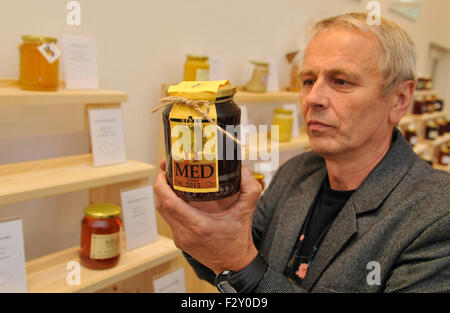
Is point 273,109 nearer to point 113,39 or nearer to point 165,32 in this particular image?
point 165,32

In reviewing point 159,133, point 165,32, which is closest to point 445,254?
point 159,133

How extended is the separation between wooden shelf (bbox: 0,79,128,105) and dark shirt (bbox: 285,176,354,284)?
0.79 m

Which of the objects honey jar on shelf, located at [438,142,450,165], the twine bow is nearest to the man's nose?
the twine bow

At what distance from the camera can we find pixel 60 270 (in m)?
1.29

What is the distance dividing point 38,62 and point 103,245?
24.6 inches

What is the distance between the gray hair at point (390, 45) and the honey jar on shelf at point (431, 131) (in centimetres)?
306

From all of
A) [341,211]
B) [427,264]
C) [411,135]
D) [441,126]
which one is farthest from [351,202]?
[441,126]

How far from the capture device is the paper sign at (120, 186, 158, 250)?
1421mm

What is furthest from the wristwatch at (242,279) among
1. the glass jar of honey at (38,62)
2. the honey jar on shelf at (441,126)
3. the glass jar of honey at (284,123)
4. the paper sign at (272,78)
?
the honey jar on shelf at (441,126)

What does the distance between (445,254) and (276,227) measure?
1.76 ft

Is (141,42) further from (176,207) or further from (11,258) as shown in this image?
(176,207)

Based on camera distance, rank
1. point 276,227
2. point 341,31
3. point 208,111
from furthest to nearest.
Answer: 1. point 276,227
2. point 341,31
3. point 208,111

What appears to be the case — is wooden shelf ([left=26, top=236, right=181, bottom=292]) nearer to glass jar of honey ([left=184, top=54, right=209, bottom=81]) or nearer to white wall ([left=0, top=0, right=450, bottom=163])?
white wall ([left=0, top=0, right=450, bottom=163])

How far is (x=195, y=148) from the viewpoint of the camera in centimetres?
64
